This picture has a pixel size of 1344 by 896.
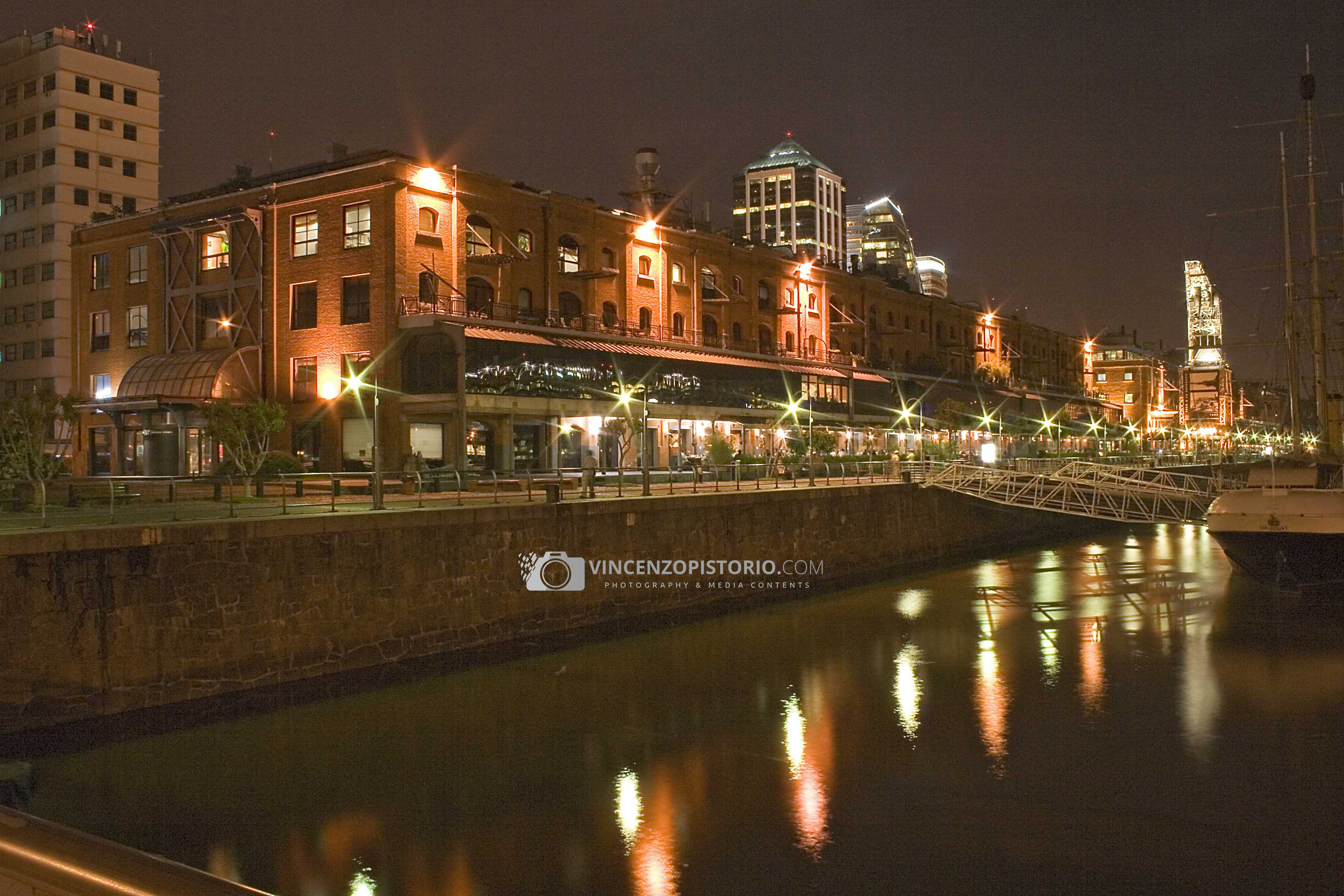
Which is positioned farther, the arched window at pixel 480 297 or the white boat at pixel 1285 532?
the arched window at pixel 480 297

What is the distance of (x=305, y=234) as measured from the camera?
142 ft

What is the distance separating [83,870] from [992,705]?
18.6 m

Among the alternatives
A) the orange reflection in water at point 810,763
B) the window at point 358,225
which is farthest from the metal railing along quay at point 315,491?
the window at point 358,225

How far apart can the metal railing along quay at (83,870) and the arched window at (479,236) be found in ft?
135

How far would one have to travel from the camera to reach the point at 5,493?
81.6ft

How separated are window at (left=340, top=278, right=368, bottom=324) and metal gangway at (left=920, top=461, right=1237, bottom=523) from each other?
22405 millimetres

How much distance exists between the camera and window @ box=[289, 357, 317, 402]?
42.8 metres

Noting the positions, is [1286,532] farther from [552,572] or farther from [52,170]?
[52,170]

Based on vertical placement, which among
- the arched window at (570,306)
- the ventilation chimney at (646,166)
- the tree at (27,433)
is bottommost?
the tree at (27,433)

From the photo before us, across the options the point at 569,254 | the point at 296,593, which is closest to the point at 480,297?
the point at 569,254

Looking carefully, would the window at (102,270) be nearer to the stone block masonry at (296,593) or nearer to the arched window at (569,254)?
the arched window at (569,254)

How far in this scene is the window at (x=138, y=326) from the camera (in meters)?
48.8

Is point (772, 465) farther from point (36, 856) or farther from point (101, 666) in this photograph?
point (36, 856)

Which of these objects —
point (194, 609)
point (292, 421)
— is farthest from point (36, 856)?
point (292, 421)
